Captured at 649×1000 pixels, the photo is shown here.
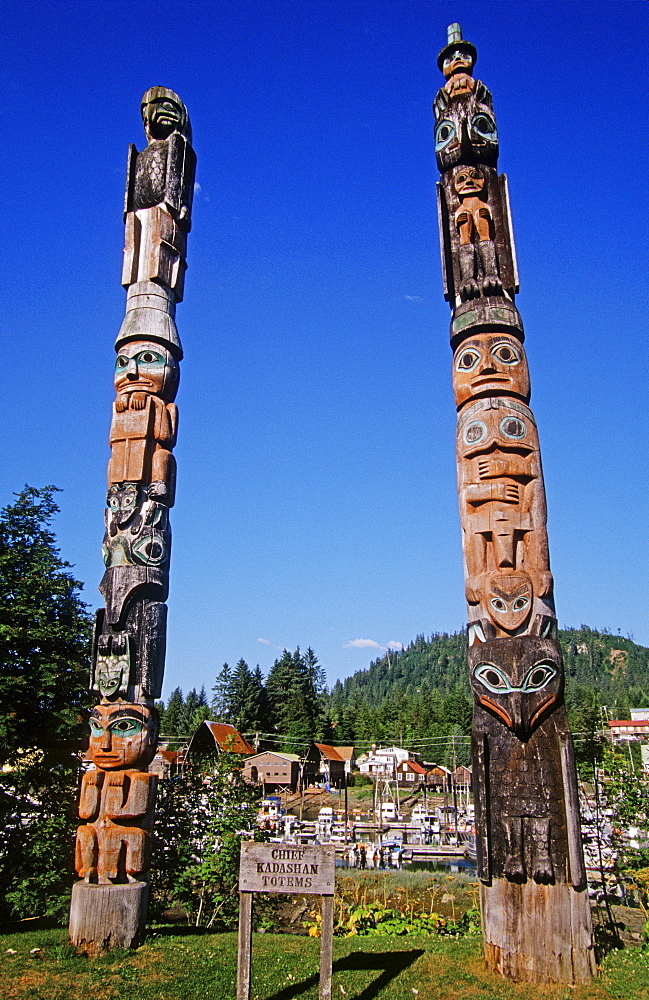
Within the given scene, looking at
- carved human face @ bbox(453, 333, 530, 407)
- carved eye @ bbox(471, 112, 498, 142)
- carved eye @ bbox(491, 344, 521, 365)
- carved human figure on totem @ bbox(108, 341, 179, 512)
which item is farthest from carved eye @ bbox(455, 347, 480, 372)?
carved human figure on totem @ bbox(108, 341, 179, 512)

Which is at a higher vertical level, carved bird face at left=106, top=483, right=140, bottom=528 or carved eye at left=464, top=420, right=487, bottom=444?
carved eye at left=464, top=420, right=487, bottom=444

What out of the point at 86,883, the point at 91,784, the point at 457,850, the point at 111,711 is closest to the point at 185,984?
the point at 86,883

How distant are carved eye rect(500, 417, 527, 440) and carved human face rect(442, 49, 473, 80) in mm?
7633

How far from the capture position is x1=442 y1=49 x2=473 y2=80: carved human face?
12836 millimetres

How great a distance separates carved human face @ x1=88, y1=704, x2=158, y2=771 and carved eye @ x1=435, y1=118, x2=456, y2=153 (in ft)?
34.5

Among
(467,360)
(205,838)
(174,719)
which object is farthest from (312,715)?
(467,360)

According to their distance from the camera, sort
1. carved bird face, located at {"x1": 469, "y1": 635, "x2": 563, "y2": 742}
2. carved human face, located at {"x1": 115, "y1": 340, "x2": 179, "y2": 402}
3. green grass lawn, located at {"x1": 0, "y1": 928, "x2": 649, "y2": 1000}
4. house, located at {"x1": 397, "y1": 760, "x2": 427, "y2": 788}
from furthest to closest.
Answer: house, located at {"x1": 397, "y1": 760, "x2": 427, "y2": 788} < carved human face, located at {"x1": 115, "y1": 340, "x2": 179, "y2": 402} < carved bird face, located at {"x1": 469, "y1": 635, "x2": 563, "y2": 742} < green grass lawn, located at {"x1": 0, "y1": 928, "x2": 649, "y2": 1000}

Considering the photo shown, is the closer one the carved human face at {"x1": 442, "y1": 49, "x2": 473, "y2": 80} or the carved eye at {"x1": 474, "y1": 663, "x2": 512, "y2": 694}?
the carved eye at {"x1": 474, "y1": 663, "x2": 512, "y2": 694}

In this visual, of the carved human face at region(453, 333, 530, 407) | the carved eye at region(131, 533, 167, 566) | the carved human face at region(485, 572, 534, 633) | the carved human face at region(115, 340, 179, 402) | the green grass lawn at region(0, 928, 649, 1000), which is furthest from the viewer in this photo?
the carved human face at region(115, 340, 179, 402)

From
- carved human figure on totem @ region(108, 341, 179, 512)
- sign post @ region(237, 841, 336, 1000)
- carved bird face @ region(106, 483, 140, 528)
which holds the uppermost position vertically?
carved human figure on totem @ region(108, 341, 179, 512)

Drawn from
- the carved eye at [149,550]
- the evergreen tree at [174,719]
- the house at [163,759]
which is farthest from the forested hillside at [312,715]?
the carved eye at [149,550]

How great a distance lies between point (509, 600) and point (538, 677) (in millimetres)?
945

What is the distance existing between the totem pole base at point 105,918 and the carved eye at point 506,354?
846 cm

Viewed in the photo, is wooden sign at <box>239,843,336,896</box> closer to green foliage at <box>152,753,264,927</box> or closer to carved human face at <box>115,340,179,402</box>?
green foliage at <box>152,753,264,927</box>
